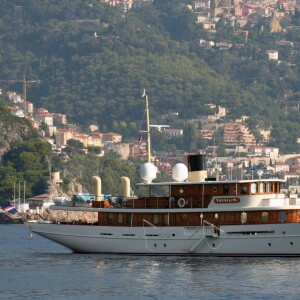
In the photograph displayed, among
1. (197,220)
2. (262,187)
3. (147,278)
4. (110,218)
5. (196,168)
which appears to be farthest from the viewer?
(110,218)

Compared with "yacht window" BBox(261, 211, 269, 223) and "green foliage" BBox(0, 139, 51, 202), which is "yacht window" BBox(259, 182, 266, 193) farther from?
"green foliage" BBox(0, 139, 51, 202)

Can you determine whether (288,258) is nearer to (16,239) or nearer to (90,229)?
(90,229)

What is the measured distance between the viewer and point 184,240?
7594 cm

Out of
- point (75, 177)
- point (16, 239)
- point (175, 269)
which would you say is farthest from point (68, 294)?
point (75, 177)

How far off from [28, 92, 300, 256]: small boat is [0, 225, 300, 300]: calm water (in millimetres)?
770

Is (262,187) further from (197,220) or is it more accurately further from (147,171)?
(147,171)

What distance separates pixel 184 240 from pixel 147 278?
26.5ft

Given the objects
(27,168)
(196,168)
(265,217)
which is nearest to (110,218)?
(196,168)

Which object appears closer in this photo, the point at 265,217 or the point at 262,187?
the point at 265,217

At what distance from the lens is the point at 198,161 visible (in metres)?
77.4

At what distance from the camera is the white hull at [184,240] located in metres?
73.9

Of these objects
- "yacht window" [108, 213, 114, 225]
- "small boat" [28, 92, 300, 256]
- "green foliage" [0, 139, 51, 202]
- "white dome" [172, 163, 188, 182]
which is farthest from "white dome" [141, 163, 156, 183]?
"green foliage" [0, 139, 51, 202]

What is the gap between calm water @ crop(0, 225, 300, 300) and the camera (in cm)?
6372

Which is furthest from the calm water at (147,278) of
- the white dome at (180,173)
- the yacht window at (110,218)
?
the white dome at (180,173)
